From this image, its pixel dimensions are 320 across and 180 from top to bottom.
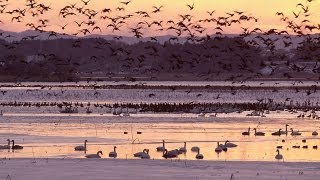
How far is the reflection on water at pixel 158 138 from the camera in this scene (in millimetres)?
31328

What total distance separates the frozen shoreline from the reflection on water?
2.09m

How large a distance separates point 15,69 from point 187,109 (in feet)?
263

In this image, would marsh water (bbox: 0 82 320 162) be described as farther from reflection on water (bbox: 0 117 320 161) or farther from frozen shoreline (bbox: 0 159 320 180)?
frozen shoreline (bbox: 0 159 320 180)

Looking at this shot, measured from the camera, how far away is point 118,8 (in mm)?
31031

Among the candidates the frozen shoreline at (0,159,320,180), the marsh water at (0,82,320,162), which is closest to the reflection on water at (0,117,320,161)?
the marsh water at (0,82,320,162)

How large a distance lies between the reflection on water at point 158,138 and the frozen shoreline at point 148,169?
2.09 meters

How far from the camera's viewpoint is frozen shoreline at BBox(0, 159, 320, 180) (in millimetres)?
24266

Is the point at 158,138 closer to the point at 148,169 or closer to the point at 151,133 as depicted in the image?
the point at 151,133

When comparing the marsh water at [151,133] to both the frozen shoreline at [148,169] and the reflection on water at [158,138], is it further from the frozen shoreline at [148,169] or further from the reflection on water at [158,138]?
the frozen shoreline at [148,169]

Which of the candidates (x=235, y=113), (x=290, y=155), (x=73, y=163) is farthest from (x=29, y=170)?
(x=235, y=113)

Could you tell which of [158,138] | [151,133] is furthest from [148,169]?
[151,133]

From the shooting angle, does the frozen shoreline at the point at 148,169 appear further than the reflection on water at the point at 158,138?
No

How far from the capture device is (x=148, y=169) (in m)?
26.1

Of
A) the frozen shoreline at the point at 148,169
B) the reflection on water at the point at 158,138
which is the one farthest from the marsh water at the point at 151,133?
the frozen shoreline at the point at 148,169
